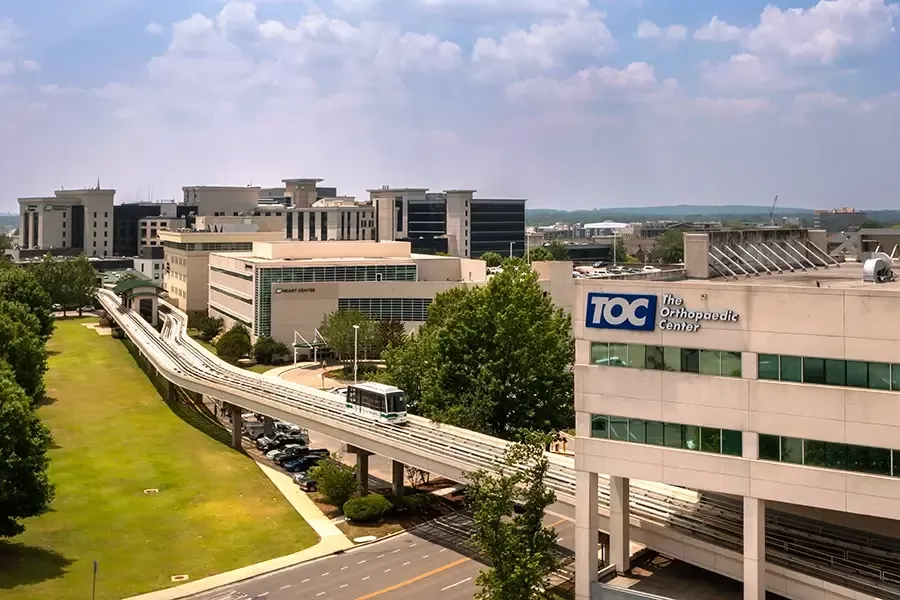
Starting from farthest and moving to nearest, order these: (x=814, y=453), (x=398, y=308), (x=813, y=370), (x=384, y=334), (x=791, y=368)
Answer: (x=398, y=308) < (x=384, y=334) < (x=791, y=368) < (x=813, y=370) < (x=814, y=453)

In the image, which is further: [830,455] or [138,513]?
[138,513]

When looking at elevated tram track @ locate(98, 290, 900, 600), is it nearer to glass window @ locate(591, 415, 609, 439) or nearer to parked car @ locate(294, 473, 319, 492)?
parked car @ locate(294, 473, 319, 492)

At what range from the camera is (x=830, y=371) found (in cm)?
3484

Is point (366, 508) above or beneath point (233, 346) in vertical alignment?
beneath

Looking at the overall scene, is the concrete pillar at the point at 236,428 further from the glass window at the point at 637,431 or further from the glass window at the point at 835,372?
the glass window at the point at 835,372

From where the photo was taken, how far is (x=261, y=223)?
7156 inches

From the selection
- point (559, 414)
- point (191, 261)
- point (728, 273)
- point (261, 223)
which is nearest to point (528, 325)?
point (559, 414)

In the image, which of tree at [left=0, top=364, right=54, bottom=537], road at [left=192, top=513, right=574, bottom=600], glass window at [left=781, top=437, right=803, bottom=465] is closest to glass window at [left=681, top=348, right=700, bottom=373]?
Answer: glass window at [left=781, top=437, right=803, bottom=465]

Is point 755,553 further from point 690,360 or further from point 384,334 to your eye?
point 384,334

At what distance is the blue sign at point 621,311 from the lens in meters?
39.1

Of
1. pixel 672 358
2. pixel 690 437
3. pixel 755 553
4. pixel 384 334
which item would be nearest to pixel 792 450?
pixel 690 437

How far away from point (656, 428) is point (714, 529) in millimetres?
5637

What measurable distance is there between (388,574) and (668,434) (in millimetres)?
18358

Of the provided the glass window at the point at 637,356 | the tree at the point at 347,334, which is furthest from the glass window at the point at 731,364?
the tree at the point at 347,334
